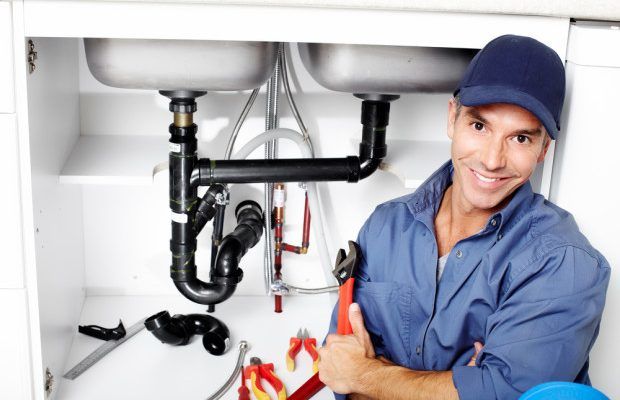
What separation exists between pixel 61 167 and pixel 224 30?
526 millimetres

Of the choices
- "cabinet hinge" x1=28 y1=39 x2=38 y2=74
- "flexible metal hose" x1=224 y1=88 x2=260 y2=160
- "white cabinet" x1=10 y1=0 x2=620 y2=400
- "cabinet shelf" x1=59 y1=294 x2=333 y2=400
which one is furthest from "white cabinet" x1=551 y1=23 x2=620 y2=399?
"cabinet hinge" x1=28 y1=39 x2=38 y2=74

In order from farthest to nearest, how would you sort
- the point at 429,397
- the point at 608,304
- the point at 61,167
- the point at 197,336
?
1. the point at 197,336
2. the point at 61,167
3. the point at 608,304
4. the point at 429,397

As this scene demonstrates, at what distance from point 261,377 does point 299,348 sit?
0.44ft

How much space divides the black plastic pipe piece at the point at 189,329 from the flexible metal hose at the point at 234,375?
0.04 metres

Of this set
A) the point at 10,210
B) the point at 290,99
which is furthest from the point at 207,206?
the point at 10,210

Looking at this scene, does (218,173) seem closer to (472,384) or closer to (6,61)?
(6,61)

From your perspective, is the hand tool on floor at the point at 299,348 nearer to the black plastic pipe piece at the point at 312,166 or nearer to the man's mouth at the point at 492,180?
the black plastic pipe piece at the point at 312,166

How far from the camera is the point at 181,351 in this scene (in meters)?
Result: 1.84

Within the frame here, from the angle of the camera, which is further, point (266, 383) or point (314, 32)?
point (266, 383)

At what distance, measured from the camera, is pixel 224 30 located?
4.48 feet

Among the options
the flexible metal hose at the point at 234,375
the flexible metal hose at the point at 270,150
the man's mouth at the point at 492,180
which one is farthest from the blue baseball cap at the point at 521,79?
the flexible metal hose at the point at 234,375

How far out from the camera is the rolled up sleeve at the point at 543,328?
1.23 metres

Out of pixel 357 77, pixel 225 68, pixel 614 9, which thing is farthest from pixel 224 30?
pixel 614 9

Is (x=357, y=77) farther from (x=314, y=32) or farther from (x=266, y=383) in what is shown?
(x=266, y=383)
